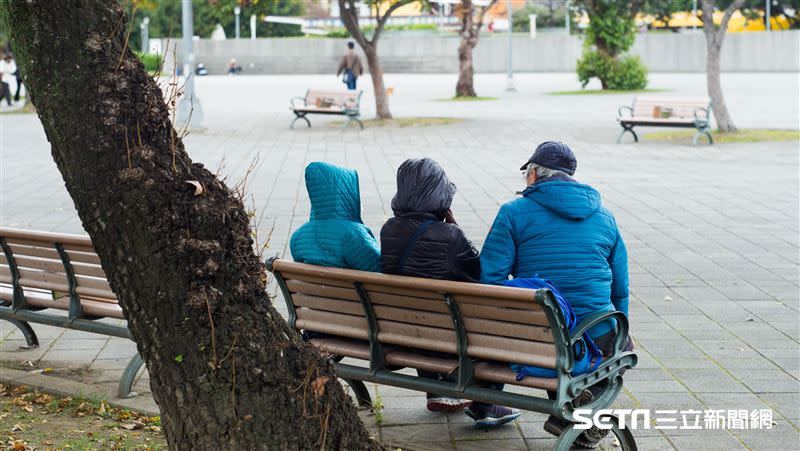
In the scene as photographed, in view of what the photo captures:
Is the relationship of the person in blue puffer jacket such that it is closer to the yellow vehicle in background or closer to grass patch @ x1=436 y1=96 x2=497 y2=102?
grass patch @ x1=436 y1=96 x2=497 y2=102

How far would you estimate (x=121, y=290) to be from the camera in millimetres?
3762

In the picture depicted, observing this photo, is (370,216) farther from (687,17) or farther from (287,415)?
(687,17)

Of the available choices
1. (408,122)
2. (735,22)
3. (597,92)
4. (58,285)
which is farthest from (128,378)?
(735,22)

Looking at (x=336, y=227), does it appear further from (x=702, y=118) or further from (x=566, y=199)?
(x=702, y=118)

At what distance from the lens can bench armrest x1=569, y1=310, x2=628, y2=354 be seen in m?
Result: 4.39

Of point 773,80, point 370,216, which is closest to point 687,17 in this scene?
point 773,80

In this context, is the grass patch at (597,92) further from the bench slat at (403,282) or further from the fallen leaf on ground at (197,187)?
the fallen leaf on ground at (197,187)

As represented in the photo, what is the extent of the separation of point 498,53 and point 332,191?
2232 inches

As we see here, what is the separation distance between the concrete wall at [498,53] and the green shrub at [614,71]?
1885 cm

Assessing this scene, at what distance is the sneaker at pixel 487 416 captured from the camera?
16.9ft

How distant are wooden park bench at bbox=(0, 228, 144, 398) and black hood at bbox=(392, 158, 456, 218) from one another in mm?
1674

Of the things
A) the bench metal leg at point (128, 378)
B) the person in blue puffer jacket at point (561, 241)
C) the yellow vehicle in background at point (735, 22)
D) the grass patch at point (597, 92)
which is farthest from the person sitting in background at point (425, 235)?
the yellow vehicle in background at point (735, 22)

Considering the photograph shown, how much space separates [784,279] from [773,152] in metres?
10.1

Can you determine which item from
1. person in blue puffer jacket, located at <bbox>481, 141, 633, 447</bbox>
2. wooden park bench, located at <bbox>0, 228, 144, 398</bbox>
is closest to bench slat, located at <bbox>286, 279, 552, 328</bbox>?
person in blue puffer jacket, located at <bbox>481, 141, 633, 447</bbox>
